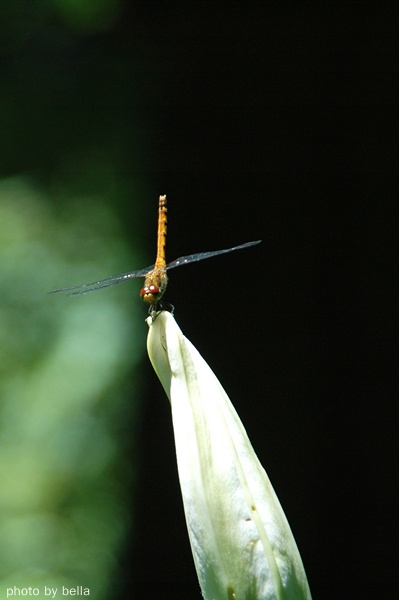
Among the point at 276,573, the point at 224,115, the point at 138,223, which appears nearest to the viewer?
the point at 276,573

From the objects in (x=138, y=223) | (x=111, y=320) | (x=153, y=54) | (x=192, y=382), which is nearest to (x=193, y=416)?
(x=192, y=382)

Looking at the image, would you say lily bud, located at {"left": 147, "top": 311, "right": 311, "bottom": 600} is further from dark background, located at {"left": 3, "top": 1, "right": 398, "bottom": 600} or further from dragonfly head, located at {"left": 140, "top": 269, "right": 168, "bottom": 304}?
dark background, located at {"left": 3, "top": 1, "right": 398, "bottom": 600}

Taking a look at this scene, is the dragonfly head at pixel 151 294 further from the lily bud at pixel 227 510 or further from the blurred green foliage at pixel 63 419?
the blurred green foliage at pixel 63 419

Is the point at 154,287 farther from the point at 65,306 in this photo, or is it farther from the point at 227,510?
the point at 65,306

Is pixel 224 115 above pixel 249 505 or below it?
above

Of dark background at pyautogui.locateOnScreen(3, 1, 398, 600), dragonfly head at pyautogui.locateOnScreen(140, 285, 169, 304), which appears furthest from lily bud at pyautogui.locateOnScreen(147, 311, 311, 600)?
dark background at pyautogui.locateOnScreen(3, 1, 398, 600)

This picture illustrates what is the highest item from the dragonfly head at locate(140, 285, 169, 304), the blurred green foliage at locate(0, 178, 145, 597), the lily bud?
the blurred green foliage at locate(0, 178, 145, 597)

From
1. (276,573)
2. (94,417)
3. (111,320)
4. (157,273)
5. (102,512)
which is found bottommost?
(276,573)

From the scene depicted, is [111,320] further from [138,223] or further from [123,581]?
[123,581]
